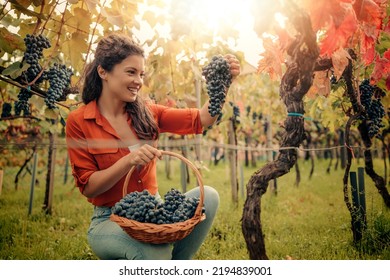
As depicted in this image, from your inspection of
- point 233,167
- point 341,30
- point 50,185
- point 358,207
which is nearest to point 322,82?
point 341,30

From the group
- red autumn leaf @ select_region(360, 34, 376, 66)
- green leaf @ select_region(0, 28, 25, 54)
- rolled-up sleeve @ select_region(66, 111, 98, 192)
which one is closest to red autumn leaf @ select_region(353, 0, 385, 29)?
red autumn leaf @ select_region(360, 34, 376, 66)

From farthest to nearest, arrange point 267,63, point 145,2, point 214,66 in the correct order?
point 145,2 < point 267,63 < point 214,66

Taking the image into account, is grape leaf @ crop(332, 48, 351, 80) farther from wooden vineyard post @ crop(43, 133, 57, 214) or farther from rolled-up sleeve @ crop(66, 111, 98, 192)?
wooden vineyard post @ crop(43, 133, 57, 214)

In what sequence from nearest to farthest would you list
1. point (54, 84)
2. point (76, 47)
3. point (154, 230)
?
1. point (154, 230)
2. point (54, 84)
3. point (76, 47)

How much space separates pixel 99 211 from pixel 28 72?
608 mm

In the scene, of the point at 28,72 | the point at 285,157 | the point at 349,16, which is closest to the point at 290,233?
the point at 285,157

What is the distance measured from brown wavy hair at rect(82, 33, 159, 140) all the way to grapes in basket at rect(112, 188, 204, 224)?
0.28m

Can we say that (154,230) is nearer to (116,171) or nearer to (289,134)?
(116,171)

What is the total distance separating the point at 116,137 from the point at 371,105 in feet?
3.78

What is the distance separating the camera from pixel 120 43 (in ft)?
4.16

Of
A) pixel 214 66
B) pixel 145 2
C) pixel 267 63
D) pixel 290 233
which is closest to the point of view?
pixel 214 66

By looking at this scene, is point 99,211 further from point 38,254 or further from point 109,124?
point 38,254

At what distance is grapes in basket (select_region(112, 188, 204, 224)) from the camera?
1.06 metres

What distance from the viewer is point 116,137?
129 centimetres
